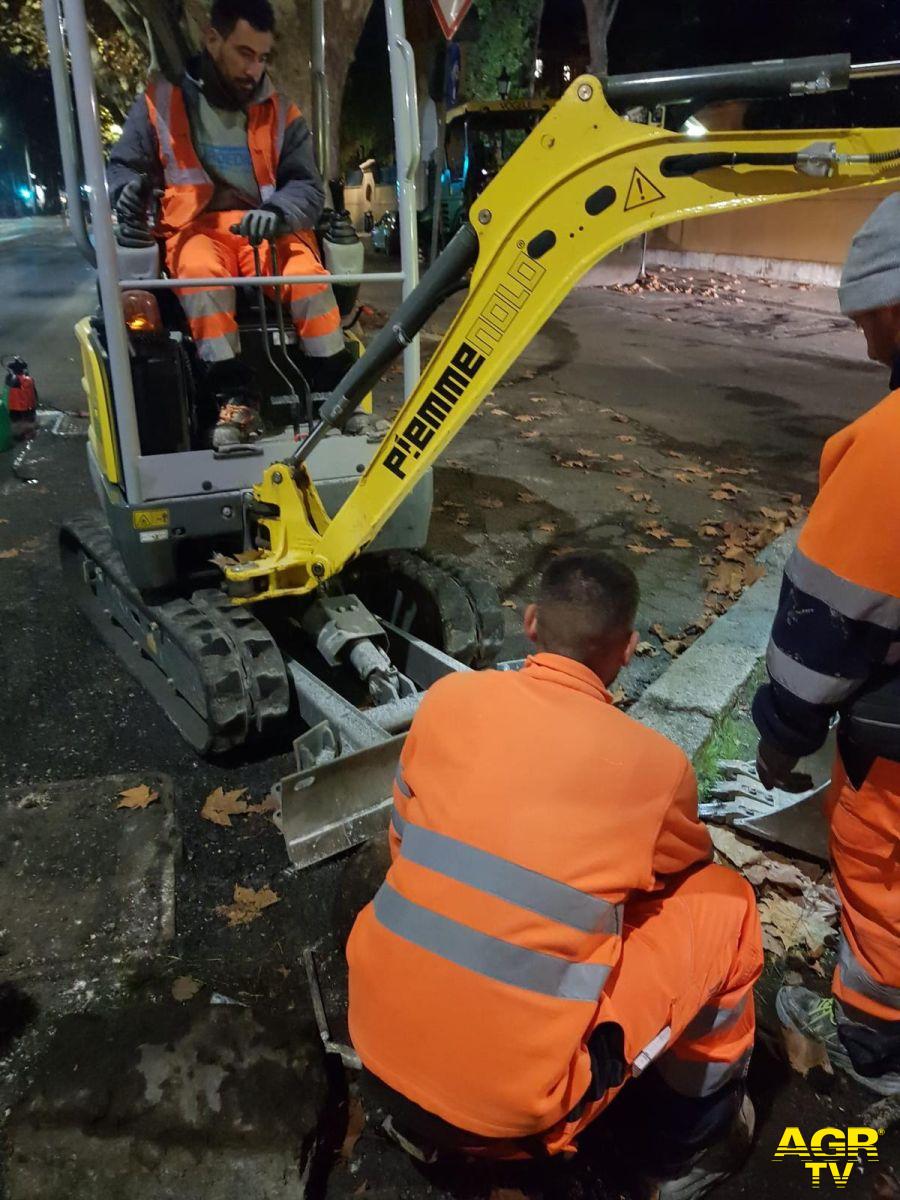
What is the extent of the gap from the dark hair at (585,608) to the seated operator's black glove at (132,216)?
9.03 ft

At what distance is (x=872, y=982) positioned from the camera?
8.42 feet

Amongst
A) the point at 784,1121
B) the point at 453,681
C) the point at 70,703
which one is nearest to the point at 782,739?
the point at 453,681

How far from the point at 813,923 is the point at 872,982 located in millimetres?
788

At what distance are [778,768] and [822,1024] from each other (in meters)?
0.98

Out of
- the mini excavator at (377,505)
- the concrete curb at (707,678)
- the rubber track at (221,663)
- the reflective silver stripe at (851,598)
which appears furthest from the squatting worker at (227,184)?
the reflective silver stripe at (851,598)

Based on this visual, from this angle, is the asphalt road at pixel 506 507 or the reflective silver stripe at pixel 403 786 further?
the asphalt road at pixel 506 507

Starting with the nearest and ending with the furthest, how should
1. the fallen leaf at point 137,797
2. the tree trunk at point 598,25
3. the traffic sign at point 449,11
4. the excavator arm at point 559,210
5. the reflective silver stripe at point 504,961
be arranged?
1. the reflective silver stripe at point 504,961
2. the excavator arm at point 559,210
3. the fallen leaf at point 137,797
4. the traffic sign at point 449,11
5. the tree trunk at point 598,25

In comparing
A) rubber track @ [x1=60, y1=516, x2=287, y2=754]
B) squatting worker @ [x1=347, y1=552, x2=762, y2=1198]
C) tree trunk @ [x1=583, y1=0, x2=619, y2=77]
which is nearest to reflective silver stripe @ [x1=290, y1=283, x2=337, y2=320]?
rubber track @ [x1=60, y1=516, x2=287, y2=754]

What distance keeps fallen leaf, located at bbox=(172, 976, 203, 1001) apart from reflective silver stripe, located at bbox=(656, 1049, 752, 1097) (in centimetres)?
155

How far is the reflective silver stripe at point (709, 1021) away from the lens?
2.17m

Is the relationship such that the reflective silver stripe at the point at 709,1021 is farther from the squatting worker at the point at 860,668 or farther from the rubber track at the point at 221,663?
the rubber track at the point at 221,663

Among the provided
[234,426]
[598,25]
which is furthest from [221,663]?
[598,25]

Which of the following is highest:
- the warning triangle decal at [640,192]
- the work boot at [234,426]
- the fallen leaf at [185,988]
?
the warning triangle decal at [640,192]

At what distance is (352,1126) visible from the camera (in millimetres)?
2600
